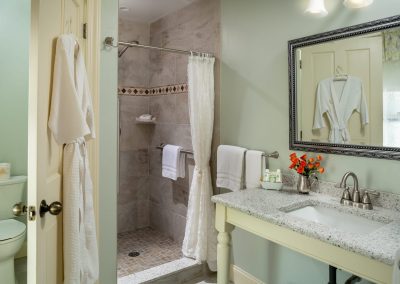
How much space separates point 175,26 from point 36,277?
2.62 m

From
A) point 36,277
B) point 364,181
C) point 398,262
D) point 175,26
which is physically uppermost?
point 175,26

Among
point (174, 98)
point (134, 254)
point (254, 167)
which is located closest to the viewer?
point (254, 167)

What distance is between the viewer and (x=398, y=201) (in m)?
1.49

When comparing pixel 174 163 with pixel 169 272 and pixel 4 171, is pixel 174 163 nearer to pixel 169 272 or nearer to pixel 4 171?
pixel 169 272

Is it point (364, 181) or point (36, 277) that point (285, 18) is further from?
point (36, 277)

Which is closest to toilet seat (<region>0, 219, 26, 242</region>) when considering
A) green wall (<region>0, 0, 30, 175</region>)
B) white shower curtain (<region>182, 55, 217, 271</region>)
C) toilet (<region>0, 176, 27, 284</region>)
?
toilet (<region>0, 176, 27, 284</region>)

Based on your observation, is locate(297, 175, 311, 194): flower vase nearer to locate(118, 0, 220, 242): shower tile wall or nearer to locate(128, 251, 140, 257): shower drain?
locate(118, 0, 220, 242): shower tile wall

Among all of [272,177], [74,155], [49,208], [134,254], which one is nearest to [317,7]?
[272,177]

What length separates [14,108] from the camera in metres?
2.27

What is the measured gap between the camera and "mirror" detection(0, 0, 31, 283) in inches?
85.4

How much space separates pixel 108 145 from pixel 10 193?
3.13 ft

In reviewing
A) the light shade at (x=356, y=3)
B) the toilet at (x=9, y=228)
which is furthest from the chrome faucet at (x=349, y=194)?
the toilet at (x=9, y=228)

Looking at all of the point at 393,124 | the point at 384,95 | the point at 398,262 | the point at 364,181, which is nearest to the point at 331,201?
the point at 364,181

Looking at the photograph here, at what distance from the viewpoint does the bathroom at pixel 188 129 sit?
1521 mm
